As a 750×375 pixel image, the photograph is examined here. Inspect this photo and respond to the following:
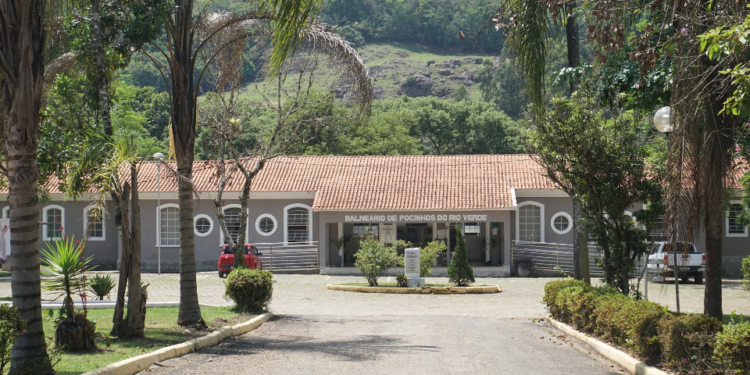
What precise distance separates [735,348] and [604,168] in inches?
239

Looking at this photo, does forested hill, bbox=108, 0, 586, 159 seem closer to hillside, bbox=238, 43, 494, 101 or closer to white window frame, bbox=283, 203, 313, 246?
hillside, bbox=238, 43, 494, 101

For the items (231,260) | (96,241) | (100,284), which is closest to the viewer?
(100,284)

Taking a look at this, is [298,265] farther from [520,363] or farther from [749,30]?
[749,30]

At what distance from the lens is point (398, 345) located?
36.4 ft

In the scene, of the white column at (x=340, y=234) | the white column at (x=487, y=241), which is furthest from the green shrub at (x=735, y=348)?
the white column at (x=340, y=234)

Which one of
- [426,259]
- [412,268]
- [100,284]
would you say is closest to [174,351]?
[100,284]

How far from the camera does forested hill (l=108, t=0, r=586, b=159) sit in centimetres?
4412

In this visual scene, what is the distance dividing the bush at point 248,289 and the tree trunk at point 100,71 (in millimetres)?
4630

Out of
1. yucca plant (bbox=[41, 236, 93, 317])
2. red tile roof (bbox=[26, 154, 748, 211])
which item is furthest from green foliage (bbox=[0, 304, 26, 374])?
red tile roof (bbox=[26, 154, 748, 211])

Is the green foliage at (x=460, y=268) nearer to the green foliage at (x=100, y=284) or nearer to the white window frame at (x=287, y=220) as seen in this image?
the white window frame at (x=287, y=220)

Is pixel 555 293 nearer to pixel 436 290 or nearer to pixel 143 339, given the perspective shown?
pixel 143 339

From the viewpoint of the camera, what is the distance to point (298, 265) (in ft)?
103

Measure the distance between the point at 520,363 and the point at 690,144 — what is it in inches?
140

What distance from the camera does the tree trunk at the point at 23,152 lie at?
7.72m
